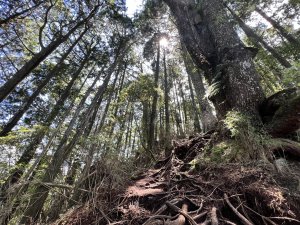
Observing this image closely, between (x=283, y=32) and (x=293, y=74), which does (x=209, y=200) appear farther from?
(x=283, y=32)

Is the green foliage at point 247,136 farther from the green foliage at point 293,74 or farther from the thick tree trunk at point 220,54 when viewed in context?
the green foliage at point 293,74

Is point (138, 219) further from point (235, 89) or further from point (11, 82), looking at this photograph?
point (11, 82)

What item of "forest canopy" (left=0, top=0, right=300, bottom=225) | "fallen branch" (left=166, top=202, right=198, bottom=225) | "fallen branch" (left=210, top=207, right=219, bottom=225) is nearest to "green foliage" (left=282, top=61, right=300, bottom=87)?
"forest canopy" (left=0, top=0, right=300, bottom=225)

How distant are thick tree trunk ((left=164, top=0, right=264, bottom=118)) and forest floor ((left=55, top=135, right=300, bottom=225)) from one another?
76.0 inches

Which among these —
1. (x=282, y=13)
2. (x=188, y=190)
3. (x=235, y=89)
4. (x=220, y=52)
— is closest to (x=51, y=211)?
(x=188, y=190)

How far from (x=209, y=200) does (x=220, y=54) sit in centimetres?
469

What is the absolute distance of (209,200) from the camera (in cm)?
254

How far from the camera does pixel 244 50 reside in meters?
5.50

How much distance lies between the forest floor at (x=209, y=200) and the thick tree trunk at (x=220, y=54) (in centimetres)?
193

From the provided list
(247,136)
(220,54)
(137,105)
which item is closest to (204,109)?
(220,54)

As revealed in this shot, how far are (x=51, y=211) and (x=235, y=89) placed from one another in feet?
15.5

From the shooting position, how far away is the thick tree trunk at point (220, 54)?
15.5 feet

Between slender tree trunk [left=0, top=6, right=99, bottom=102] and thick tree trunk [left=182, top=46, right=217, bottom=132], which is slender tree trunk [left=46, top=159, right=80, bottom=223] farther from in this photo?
thick tree trunk [left=182, top=46, right=217, bottom=132]

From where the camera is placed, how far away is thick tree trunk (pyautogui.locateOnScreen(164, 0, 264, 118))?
15.5 ft
